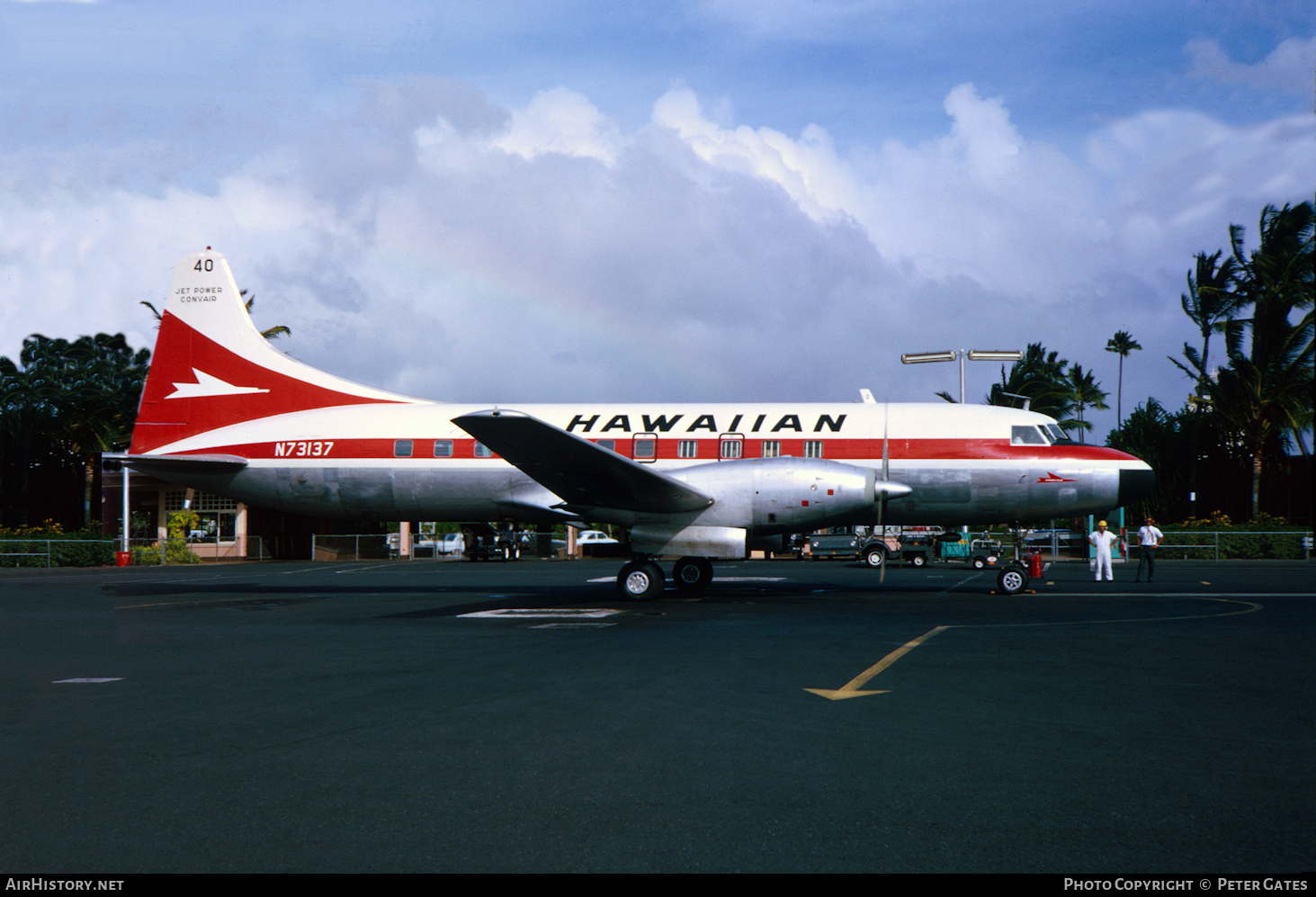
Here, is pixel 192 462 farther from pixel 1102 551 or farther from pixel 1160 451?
pixel 1160 451

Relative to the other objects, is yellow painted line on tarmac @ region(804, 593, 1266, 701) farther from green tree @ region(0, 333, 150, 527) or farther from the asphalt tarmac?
green tree @ region(0, 333, 150, 527)

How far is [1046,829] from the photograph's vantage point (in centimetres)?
456

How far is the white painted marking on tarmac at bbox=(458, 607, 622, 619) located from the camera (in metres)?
15.3

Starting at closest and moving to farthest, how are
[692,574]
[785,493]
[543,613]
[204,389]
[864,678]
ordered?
1. [864,678]
2. [543,613]
3. [785,493]
4. [692,574]
5. [204,389]

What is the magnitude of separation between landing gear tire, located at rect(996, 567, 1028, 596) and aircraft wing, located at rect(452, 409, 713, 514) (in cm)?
732

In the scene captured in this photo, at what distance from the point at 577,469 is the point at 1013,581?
10.2 m

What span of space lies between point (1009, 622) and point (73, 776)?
40.0ft

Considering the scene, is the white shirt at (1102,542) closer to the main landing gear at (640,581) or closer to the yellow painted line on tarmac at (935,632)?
the yellow painted line on tarmac at (935,632)

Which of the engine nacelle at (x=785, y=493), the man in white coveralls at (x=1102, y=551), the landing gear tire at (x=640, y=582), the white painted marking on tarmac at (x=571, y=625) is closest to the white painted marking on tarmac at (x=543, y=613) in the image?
the white painted marking on tarmac at (x=571, y=625)

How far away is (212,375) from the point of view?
22.2 meters

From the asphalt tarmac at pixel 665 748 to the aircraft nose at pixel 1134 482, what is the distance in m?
5.31

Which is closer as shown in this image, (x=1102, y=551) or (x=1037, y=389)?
(x=1102, y=551)

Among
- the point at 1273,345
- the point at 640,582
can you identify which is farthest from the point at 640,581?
the point at 1273,345

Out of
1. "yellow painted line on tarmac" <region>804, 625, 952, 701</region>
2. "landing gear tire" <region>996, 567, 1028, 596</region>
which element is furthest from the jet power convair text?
"yellow painted line on tarmac" <region>804, 625, 952, 701</region>
